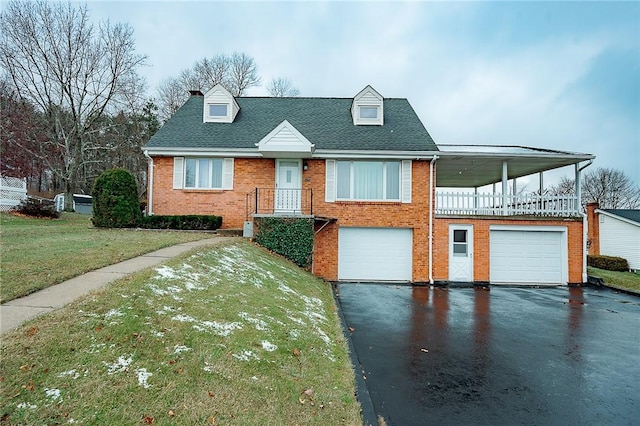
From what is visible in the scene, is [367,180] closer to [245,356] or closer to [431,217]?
[431,217]

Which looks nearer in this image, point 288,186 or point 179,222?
point 179,222

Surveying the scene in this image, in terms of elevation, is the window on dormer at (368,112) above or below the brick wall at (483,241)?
above

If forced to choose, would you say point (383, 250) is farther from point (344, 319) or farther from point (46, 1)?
point (46, 1)

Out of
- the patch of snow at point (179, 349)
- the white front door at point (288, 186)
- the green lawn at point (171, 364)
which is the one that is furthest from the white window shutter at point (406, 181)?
the patch of snow at point (179, 349)

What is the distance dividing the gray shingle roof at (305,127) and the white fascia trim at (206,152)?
0.76 ft

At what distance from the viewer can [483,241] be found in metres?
12.6

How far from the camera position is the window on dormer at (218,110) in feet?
48.1

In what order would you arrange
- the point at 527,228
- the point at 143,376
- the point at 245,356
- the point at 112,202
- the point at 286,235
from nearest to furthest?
the point at 143,376 → the point at 245,356 → the point at 286,235 → the point at 112,202 → the point at 527,228

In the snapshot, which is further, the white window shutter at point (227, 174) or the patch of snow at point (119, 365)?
the white window shutter at point (227, 174)

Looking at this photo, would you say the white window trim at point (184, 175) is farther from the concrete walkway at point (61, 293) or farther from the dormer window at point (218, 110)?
the concrete walkway at point (61, 293)

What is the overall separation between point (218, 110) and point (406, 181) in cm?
885

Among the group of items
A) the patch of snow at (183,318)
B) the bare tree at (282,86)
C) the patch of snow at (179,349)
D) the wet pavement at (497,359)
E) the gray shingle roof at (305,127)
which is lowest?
the wet pavement at (497,359)

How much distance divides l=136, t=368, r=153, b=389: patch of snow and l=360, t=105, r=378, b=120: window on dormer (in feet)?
43.5

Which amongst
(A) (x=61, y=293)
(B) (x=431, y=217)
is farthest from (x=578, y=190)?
(A) (x=61, y=293)
